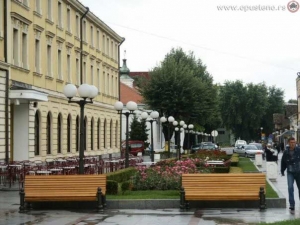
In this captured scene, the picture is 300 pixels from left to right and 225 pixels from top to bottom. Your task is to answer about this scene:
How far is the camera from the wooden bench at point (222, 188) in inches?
645

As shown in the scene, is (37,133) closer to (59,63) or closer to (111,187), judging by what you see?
(59,63)

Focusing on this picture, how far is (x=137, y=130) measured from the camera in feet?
256

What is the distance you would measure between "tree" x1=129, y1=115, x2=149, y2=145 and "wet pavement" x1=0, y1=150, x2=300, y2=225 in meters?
60.8

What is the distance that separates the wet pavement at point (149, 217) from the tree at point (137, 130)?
60752 millimetres

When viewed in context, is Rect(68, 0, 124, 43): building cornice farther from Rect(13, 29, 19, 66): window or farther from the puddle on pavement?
the puddle on pavement

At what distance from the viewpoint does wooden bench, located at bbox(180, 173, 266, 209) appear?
16.4m

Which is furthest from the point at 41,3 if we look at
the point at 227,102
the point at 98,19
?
the point at 227,102

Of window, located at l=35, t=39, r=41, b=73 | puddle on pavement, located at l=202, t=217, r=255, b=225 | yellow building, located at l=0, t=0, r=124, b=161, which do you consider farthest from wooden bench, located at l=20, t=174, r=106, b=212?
window, located at l=35, t=39, r=41, b=73

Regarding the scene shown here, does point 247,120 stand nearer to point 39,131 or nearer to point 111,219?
point 39,131

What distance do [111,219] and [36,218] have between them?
171 cm

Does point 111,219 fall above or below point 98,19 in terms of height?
below

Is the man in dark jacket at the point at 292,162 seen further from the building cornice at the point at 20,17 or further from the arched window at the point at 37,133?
the arched window at the point at 37,133

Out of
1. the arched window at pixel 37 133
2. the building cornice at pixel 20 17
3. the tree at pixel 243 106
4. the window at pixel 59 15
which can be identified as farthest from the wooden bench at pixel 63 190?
the tree at pixel 243 106

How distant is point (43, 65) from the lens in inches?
1421
